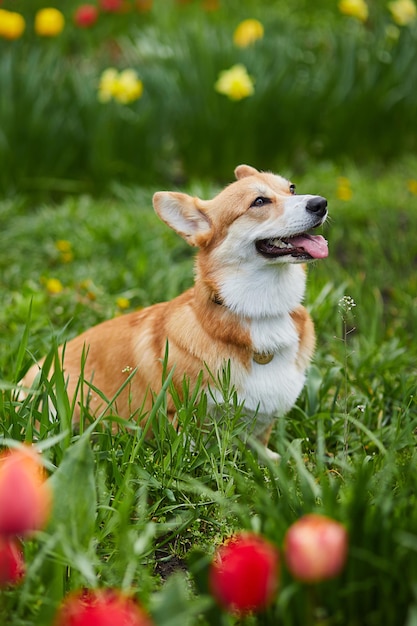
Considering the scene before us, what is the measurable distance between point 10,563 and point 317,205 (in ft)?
5.17

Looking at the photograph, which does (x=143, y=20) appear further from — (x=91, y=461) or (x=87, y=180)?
(x=91, y=461)

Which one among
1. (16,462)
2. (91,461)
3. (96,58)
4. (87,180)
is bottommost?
(87,180)

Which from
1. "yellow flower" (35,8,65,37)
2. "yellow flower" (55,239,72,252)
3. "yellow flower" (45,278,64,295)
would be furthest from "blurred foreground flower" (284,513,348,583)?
"yellow flower" (35,8,65,37)

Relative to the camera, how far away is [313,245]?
2.70 m

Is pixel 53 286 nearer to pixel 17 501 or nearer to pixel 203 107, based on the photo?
pixel 203 107

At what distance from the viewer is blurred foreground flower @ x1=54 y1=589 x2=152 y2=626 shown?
1.26 metres

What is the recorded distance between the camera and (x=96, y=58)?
6215 mm

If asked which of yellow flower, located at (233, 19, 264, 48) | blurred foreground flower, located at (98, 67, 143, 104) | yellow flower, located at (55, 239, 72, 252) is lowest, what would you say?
yellow flower, located at (55, 239, 72, 252)

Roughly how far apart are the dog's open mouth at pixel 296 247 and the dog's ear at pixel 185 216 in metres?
0.22

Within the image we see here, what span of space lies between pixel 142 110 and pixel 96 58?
44.5 inches

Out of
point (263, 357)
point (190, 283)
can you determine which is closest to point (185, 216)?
point (263, 357)

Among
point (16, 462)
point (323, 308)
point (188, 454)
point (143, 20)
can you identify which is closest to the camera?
point (16, 462)

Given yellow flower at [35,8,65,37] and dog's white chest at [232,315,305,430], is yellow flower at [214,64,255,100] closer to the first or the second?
yellow flower at [35,8,65,37]

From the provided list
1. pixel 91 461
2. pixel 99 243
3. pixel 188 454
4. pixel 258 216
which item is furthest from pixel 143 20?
pixel 91 461
